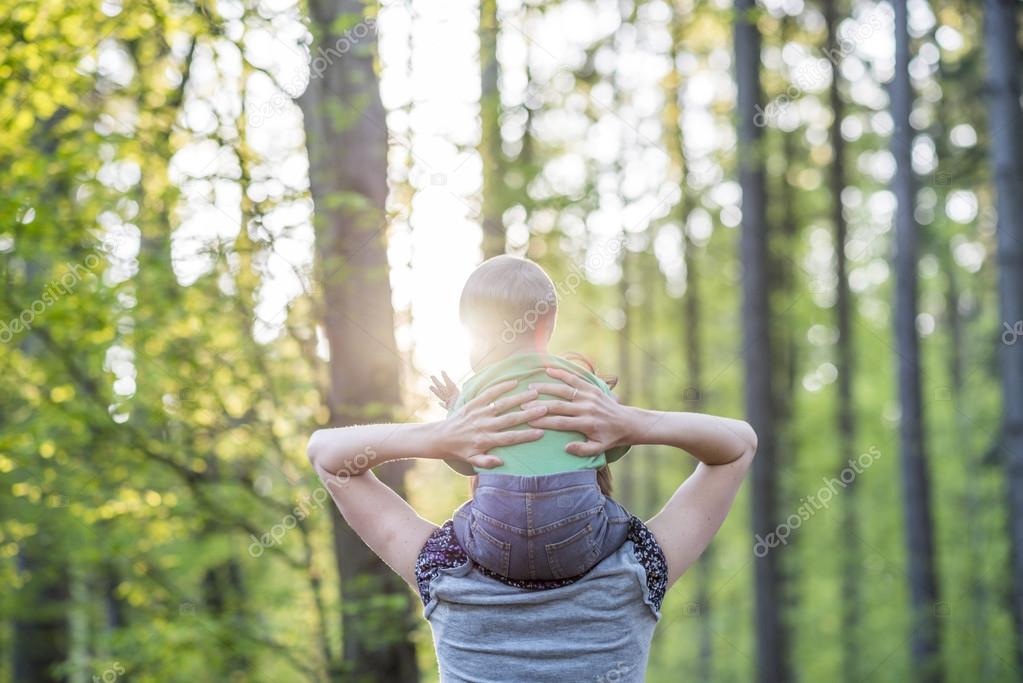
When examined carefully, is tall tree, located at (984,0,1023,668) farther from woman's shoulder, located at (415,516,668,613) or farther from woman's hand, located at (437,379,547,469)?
woman's hand, located at (437,379,547,469)

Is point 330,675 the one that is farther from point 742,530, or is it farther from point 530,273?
point 742,530

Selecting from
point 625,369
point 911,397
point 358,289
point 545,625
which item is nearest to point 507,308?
point 545,625

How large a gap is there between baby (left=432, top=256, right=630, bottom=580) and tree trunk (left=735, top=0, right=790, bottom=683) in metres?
8.30

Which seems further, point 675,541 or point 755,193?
point 755,193

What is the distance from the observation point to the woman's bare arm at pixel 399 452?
1.83 meters

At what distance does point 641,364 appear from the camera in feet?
61.0

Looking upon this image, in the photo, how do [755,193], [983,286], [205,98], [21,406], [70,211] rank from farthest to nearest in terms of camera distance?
[983,286], [755,193], [21,406], [70,211], [205,98]

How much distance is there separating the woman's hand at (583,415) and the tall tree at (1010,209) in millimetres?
6991

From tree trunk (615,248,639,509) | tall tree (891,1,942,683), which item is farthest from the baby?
tree trunk (615,248,639,509)

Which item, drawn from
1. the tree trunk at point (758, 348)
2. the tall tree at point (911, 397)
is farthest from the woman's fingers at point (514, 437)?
the tall tree at point (911, 397)

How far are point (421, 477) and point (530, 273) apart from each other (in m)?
3.98

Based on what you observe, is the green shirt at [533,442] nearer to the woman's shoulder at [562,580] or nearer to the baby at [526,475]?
the baby at [526,475]

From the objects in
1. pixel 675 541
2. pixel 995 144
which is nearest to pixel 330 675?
pixel 675 541

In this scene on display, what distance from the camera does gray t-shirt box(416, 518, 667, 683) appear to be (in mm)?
1771
